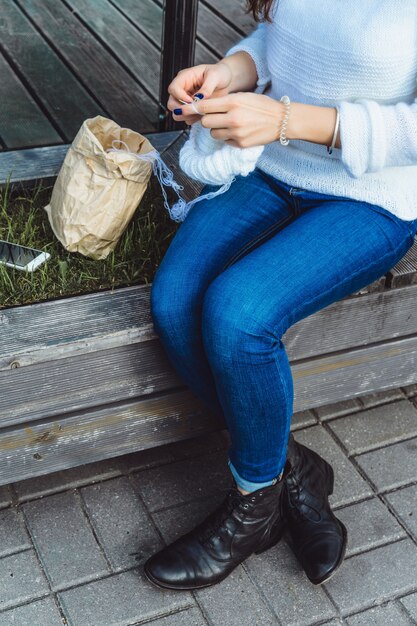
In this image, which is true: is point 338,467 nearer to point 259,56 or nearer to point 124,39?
point 259,56

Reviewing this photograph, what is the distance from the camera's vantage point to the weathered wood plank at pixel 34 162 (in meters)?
2.57

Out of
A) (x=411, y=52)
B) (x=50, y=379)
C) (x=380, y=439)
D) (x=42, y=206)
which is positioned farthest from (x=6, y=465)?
(x=411, y=52)

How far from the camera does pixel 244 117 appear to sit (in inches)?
67.9

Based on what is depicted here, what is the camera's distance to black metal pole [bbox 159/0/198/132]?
270cm

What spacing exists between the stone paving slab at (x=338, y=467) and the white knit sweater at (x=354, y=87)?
762mm

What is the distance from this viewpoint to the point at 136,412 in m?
2.13

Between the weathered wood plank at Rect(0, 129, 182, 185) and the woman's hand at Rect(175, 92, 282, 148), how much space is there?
938 mm

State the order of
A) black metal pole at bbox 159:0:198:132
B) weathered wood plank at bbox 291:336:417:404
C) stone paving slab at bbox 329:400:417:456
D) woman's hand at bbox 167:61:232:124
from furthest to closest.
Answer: black metal pole at bbox 159:0:198:132 < stone paving slab at bbox 329:400:417:456 < weathered wood plank at bbox 291:336:417:404 < woman's hand at bbox 167:61:232:124

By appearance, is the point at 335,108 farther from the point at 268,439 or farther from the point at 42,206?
the point at 42,206

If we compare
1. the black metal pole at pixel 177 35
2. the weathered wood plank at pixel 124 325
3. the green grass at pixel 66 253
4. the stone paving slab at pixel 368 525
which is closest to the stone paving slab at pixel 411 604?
the stone paving slab at pixel 368 525

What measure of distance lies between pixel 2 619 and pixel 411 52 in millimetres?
1478

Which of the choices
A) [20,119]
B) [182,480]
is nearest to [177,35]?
[20,119]

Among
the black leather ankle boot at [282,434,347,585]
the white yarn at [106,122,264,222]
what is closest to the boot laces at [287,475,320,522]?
the black leather ankle boot at [282,434,347,585]

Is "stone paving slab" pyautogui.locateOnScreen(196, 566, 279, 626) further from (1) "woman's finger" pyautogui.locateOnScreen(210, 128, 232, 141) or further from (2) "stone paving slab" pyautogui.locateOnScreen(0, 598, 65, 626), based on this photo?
(1) "woman's finger" pyautogui.locateOnScreen(210, 128, 232, 141)
